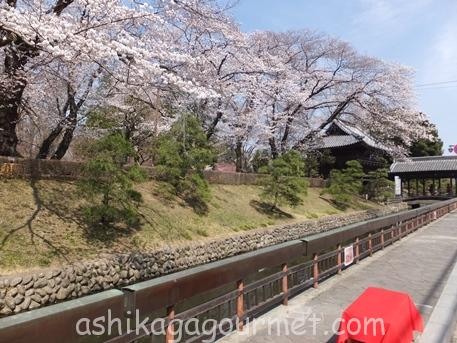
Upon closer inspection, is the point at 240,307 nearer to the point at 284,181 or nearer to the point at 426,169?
the point at 284,181

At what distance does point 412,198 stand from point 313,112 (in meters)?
18.8

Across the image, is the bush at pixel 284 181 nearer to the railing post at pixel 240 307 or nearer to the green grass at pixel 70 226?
the green grass at pixel 70 226

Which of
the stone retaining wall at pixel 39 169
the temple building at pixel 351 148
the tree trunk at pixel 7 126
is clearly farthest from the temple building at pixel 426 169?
the tree trunk at pixel 7 126

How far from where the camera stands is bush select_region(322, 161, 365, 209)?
33.1 m

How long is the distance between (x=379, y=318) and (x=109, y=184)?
469 inches

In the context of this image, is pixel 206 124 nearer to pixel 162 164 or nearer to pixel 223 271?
Answer: pixel 162 164

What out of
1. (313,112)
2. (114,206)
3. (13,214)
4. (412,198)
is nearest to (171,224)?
(114,206)

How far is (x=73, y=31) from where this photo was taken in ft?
24.5

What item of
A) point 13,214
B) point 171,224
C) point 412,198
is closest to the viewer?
point 13,214

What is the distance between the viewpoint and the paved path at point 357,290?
5.04 meters

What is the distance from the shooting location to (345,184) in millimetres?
33062

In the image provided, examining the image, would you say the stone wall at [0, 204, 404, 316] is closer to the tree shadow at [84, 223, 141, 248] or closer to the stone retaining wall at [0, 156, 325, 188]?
the tree shadow at [84, 223, 141, 248]

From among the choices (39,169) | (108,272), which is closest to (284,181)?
(39,169)

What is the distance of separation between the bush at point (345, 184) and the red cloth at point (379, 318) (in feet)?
96.8
